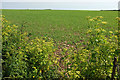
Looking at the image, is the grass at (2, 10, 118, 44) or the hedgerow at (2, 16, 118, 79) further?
the grass at (2, 10, 118, 44)

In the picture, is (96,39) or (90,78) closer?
(96,39)

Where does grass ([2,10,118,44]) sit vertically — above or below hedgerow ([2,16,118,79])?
above

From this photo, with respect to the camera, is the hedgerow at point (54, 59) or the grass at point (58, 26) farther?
the grass at point (58, 26)

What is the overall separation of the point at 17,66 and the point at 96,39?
1.81 meters

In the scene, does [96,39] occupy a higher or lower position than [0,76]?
higher

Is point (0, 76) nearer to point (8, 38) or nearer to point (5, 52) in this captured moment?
point (5, 52)

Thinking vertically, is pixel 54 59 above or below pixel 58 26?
below

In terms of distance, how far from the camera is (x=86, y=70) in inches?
129

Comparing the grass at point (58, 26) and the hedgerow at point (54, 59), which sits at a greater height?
the grass at point (58, 26)

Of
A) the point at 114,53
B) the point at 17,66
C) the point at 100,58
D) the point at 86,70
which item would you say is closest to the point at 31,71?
the point at 17,66

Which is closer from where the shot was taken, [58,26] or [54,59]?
[54,59]

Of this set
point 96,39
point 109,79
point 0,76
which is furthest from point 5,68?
point 109,79

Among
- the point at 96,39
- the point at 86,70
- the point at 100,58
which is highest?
the point at 96,39

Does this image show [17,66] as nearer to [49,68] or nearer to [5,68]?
[5,68]
